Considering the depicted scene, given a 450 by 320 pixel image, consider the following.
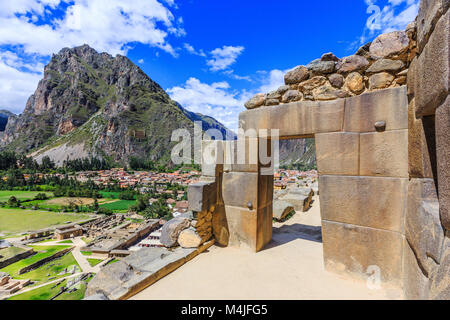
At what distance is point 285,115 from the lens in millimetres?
3557

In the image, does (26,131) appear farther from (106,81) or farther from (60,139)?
(106,81)

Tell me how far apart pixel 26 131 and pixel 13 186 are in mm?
72444

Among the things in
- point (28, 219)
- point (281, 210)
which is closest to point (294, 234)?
point (281, 210)

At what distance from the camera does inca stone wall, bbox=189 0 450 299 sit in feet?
5.98

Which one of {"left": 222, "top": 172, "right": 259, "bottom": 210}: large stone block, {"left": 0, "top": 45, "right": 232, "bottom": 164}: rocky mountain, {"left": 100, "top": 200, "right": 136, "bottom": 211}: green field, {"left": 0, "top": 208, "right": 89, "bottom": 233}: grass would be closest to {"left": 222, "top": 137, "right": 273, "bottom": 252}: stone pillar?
{"left": 222, "top": 172, "right": 259, "bottom": 210}: large stone block

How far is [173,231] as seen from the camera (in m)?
3.88

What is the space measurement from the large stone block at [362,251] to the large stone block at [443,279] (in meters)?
1.16

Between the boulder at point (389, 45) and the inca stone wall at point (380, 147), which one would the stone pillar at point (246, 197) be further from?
the boulder at point (389, 45)

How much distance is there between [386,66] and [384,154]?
1.15 m

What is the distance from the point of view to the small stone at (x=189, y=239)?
379 cm

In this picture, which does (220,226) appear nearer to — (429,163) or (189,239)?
(189,239)

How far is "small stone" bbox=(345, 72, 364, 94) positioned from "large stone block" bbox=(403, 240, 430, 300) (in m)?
2.09

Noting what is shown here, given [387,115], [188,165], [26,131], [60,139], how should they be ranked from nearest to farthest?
[387,115] → [188,165] → [60,139] → [26,131]

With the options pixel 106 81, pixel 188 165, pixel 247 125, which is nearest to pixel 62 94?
pixel 106 81
